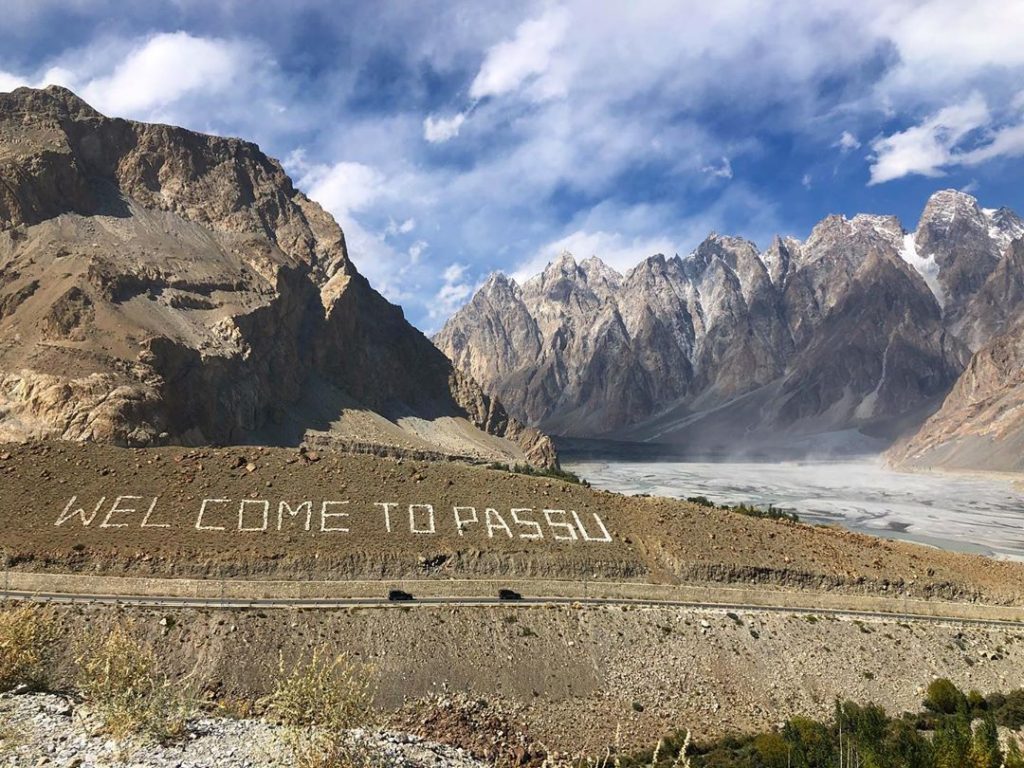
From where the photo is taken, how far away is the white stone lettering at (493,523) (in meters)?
59.1

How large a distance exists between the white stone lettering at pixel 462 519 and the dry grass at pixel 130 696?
32.1 m

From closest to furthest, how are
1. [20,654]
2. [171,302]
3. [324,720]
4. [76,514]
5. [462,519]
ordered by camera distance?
[324,720] → [20,654] → [76,514] → [462,519] → [171,302]

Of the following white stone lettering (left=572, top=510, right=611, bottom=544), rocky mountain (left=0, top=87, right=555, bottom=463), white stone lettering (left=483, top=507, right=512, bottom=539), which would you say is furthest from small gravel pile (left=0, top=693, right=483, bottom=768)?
rocky mountain (left=0, top=87, right=555, bottom=463)

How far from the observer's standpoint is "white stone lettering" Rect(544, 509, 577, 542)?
196 ft

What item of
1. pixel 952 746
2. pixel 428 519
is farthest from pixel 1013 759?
pixel 428 519

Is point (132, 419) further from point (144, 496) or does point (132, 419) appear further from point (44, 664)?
point (44, 664)

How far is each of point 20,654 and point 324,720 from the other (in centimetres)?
1370

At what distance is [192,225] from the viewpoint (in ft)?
546

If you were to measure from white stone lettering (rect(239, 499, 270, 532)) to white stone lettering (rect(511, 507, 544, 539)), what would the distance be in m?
18.2

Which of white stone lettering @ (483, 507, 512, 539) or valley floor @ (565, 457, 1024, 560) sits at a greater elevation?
white stone lettering @ (483, 507, 512, 539)

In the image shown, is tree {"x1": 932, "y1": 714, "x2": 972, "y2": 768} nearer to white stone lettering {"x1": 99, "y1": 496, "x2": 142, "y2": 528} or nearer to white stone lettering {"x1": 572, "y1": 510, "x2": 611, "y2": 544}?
white stone lettering {"x1": 572, "y1": 510, "x2": 611, "y2": 544}

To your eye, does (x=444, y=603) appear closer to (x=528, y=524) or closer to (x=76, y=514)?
(x=528, y=524)

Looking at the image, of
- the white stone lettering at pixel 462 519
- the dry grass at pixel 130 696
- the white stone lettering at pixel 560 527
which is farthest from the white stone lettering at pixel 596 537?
the dry grass at pixel 130 696

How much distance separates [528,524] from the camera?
201ft
